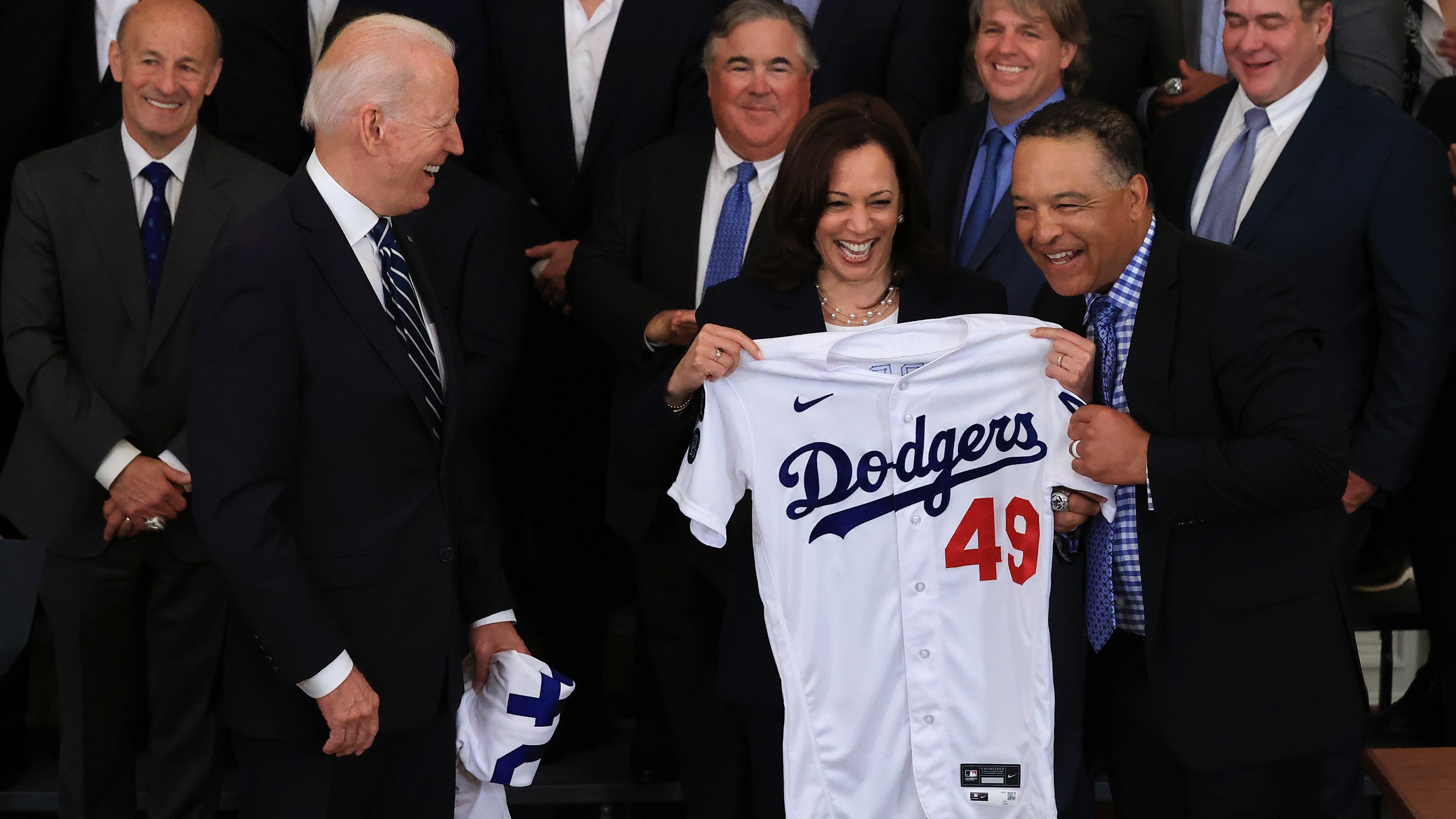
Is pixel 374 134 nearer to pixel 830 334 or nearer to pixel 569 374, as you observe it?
pixel 830 334

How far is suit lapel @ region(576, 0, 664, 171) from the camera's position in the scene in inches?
153

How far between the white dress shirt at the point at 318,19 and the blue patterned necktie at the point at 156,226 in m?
0.80

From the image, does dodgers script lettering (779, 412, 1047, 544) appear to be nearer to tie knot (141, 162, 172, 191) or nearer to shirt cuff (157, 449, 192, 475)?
shirt cuff (157, 449, 192, 475)

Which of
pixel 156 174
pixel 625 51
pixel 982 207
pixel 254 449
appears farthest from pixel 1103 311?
pixel 156 174

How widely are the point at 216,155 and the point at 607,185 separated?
99 centimetres

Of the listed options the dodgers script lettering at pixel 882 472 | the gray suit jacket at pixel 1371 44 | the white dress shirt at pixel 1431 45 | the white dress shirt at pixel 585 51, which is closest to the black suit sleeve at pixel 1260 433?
the dodgers script lettering at pixel 882 472

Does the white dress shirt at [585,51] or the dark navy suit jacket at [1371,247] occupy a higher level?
the white dress shirt at [585,51]

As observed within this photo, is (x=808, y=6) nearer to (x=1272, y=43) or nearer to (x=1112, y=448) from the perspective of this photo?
(x=1272, y=43)

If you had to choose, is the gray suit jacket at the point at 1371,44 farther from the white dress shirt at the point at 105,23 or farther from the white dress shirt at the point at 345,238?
the white dress shirt at the point at 105,23

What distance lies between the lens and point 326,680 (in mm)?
2176

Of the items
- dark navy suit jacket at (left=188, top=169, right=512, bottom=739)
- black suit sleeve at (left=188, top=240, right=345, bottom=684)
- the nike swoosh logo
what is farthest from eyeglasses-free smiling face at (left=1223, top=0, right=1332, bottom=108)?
black suit sleeve at (left=188, top=240, right=345, bottom=684)

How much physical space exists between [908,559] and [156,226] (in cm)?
202

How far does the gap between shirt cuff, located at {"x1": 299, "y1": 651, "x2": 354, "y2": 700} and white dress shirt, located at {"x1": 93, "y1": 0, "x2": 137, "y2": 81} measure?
7.86 feet

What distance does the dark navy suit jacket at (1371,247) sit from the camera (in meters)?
3.18
